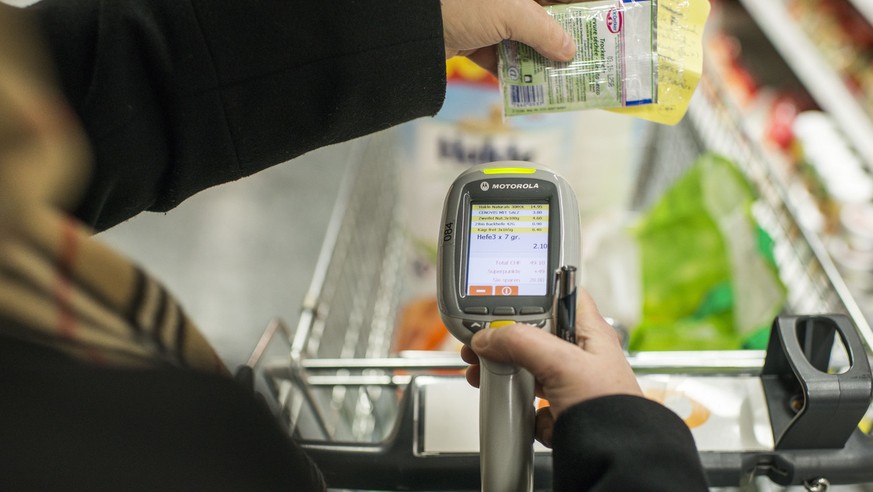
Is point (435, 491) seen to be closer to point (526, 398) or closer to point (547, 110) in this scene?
point (526, 398)

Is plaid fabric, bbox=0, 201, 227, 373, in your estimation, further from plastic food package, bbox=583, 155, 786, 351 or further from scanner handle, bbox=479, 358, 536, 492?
plastic food package, bbox=583, 155, 786, 351

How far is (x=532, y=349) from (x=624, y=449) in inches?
3.7

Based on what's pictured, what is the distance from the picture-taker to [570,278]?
21.5 inches

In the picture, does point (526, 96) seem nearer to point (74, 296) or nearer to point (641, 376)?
point (641, 376)

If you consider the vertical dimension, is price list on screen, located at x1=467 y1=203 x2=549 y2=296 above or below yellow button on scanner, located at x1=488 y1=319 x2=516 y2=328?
above

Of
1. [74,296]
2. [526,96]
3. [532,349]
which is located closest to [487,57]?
[526,96]

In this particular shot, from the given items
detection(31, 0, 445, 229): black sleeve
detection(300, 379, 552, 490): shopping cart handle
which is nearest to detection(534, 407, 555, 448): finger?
detection(300, 379, 552, 490): shopping cart handle

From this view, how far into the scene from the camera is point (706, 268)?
3.74 feet

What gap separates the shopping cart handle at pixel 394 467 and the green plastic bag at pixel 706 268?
0.45 m

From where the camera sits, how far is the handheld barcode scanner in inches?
22.7

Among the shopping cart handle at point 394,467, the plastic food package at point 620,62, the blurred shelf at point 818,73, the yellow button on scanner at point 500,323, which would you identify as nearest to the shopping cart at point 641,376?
the shopping cart handle at point 394,467

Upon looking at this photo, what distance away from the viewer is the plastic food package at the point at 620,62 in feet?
2.17

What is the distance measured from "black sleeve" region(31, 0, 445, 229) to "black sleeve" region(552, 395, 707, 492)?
341 mm

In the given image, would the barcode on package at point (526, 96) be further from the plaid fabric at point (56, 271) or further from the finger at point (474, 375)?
the plaid fabric at point (56, 271)
